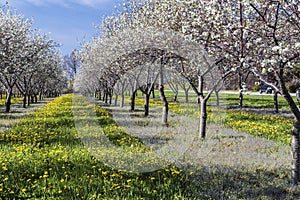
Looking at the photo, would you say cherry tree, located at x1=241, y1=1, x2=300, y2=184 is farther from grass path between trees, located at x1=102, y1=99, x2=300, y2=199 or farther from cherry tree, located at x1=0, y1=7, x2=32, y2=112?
cherry tree, located at x1=0, y1=7, x2=32, y2=112

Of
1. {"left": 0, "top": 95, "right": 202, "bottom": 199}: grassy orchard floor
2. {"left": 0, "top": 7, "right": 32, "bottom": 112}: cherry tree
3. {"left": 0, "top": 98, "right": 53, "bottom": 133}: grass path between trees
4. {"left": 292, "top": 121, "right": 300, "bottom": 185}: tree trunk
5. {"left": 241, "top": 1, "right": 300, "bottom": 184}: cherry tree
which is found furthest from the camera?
{"left": 0, "top": 7, "right": 32, "bottom": 112}: cherry tree

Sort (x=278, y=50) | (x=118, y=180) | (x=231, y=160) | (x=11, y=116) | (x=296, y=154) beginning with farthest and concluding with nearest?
1. (x=11, y=116)
2. (x=231, y=160)
3. (x=296, y=154)
4. (x=118, y=180)
5. (x=278, y=50)

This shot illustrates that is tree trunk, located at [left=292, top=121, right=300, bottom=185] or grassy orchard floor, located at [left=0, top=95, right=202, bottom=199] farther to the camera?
tree trunk, located at [left=292, top=121, right=300, bottom=185]

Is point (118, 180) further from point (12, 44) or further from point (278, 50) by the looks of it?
point (12, 44)

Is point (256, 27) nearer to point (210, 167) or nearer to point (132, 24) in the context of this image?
point (210, 167)

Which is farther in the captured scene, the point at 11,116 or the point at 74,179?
the point at 11,116

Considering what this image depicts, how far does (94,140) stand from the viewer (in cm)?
1375

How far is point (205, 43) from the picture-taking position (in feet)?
34.4

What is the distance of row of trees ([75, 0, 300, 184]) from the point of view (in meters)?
7.93

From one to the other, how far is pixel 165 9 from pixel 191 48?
2.34 metres

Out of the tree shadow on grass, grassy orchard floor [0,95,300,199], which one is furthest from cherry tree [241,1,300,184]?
grassy orchard floor [0,95,300,199]

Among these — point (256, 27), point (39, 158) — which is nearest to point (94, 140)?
point (39, 158)

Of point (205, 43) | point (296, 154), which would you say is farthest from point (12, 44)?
point (296, 154)

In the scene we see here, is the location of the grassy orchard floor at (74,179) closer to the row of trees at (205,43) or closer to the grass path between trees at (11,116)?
the row of trees at (205,43)
